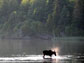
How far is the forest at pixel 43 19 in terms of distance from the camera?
4272 inches

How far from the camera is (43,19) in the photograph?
119 metres

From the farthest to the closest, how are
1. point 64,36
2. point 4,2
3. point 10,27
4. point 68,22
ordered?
point 4,2, point 10,27, point 68,22, point 64,36

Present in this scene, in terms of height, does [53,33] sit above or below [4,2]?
below

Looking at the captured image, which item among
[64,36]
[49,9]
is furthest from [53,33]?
[49,9]

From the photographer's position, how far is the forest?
108500 millimetres

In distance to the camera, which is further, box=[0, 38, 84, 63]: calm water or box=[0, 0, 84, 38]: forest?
box=[0, 0, 84, 38]: forest

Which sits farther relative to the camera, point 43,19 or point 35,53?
point 43,19

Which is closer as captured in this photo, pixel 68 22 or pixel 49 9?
pixel 68 22

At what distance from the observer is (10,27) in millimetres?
121812

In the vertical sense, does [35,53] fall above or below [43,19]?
above

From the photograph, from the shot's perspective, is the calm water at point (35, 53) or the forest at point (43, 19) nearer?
the calm water at point (35, 53)

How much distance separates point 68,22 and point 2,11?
28.9 metres

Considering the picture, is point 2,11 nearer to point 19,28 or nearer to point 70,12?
point 19,28

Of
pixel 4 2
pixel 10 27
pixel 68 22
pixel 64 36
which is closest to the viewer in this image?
pixel 64 36
